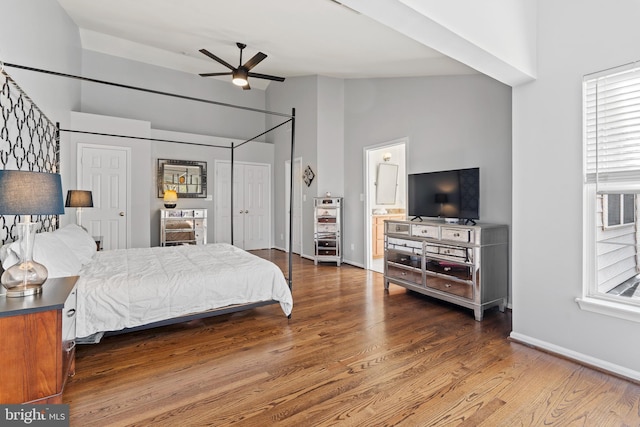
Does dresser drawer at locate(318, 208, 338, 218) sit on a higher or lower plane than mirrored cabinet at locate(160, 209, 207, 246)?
higher

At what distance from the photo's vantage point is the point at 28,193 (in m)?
1.56

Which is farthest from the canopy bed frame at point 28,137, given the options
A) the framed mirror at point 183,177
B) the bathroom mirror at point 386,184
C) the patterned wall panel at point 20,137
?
the bathroom mirror at point 386,184

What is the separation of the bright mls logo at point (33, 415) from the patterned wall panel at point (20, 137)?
1329 millimetres

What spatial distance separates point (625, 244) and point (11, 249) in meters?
3.98

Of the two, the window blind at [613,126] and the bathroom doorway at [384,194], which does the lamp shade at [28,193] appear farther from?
the bathroom doorway at [384,194]

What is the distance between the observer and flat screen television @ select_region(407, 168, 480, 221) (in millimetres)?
3477

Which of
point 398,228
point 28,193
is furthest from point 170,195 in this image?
point 28,193

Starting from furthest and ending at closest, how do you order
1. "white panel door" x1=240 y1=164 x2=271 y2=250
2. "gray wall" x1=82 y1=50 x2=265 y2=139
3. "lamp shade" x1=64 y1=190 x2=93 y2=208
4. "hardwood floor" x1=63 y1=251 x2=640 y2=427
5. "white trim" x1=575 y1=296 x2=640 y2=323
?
"white panel door" x1=240 y1=164 x2=271 y2=250 < "gray wall" x1=82 y1=50 x2=265 y2=139 < "lamp shade" x1=64 y1=190 x2=93 y2=208 < "white trim" x1=575 y1=296 x2=640 y2=323 < "hardwood floor" x1=63 y1=251 x2=640 y2=427

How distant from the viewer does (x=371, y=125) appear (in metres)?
5.25

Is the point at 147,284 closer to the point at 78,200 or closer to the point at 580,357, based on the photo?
the point at 78,200

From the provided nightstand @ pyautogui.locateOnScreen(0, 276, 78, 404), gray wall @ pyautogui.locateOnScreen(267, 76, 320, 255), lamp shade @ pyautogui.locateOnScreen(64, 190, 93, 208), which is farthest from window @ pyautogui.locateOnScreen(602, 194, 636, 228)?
lamp shade @ pyautogui.locateOnScreen(64, 190, 93, 208)

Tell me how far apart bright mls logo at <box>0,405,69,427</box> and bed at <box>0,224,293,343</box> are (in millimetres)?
849

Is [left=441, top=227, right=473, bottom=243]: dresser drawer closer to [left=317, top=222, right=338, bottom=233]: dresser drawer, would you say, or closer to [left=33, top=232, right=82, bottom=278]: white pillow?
[left=317, top=222, right=338, bottom=233]: dresser drawer

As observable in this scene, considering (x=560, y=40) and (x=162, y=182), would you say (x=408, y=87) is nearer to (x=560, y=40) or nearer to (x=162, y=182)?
(x=560, y=40)
